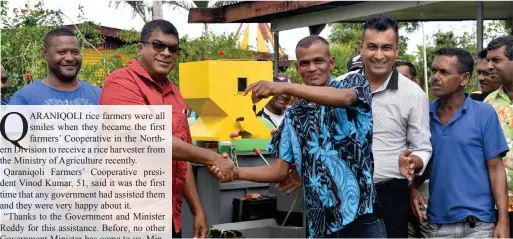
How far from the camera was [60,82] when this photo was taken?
12.7ft

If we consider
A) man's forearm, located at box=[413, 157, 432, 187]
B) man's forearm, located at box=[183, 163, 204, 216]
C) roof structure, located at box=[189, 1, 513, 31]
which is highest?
roof structure, located at box=[189, 1, 513, 31]

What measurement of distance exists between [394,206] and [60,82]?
6.46 feet

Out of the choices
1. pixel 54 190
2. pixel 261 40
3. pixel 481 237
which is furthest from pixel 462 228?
pixel 261 40

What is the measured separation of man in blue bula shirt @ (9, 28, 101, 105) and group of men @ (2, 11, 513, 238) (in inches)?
0.5

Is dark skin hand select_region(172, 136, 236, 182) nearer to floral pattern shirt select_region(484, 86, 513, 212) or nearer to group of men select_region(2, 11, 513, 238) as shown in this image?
group of men select_region(2, 11, 513, 238)

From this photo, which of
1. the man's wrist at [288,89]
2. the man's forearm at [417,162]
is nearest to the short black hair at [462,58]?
the man's forearm at [417,162]

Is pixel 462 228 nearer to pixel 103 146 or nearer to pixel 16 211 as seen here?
pixel 103 146

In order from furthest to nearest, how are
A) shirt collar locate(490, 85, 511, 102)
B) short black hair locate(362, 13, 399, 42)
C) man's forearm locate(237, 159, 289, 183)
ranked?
1. shirt collar locate(490, 85, 511, 102)
2. short black hair locate(362, 13, 399, 42)
3. man's forearm locate(237, 159, 289, 183)

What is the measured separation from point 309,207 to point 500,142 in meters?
1.09

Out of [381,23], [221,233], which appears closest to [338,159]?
[381,23]

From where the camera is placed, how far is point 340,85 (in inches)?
Answer: 115

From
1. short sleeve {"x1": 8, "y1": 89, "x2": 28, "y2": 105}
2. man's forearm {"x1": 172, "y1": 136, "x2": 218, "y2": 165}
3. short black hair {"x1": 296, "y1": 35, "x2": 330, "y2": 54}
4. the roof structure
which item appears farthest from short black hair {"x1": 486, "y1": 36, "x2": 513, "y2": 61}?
the roof structure

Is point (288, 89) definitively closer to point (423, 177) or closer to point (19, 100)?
point (423, 177)

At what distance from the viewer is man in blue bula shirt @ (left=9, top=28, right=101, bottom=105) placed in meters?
3.71
